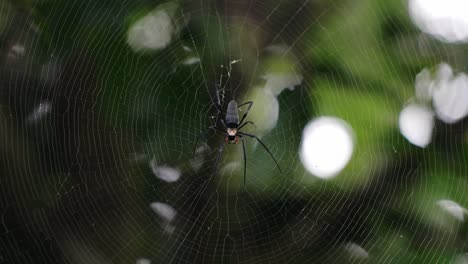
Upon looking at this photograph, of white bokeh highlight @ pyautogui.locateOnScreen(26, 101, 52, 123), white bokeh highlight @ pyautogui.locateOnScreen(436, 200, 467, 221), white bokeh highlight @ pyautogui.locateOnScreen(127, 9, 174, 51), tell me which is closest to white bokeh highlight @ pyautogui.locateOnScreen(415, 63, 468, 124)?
white bokeh highlight @ pyautogui.locateOnScreen(436, 200, 467, 221)

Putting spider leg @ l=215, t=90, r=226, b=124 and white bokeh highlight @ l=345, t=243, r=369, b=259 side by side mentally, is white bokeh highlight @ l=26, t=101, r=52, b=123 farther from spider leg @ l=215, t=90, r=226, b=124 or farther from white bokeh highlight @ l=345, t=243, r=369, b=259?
white bokeh highlight @ l=345, t=243, r=369, b=259

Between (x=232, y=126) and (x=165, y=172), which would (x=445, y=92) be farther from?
(x=165, y=172)

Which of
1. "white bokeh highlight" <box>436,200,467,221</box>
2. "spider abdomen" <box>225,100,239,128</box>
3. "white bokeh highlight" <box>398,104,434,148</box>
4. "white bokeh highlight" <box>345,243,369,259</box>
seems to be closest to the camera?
"white bokeh highlight" <box>436,200,467,221</box>

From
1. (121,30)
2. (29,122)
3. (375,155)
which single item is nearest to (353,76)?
(375,155)

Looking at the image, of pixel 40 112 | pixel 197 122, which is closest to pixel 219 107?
pixel 197 122

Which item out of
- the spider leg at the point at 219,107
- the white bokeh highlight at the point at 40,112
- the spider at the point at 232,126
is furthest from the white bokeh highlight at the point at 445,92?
the white bokeh highlight at the point at 40,112

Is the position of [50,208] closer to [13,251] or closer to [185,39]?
[13,251]

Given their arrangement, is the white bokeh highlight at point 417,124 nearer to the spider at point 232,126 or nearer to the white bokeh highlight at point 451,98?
the white bokeh highlight at point 451,98
